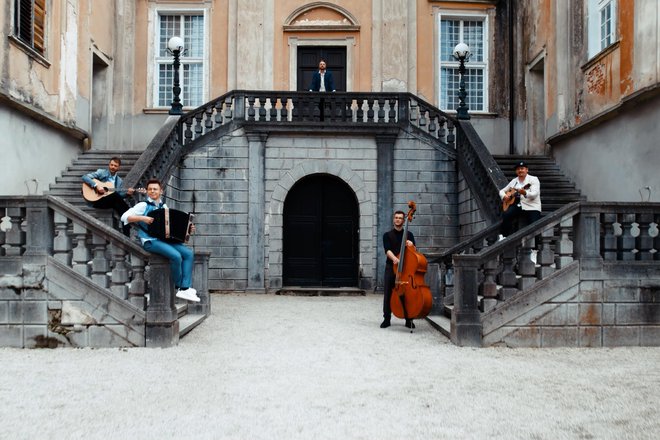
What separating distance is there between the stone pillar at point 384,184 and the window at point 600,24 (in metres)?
5.03

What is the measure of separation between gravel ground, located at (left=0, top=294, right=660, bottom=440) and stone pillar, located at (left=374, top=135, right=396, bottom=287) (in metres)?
7.42

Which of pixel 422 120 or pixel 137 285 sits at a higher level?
pixel 422 120

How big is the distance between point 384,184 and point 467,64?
20.8ft

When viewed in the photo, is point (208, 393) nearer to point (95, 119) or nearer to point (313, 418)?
point (313, 418)

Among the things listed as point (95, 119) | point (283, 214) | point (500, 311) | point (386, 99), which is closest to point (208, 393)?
point (500, 311)

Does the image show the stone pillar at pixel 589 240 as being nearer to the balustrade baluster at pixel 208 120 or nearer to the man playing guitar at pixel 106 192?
the man playing guitar at pixel 106 192

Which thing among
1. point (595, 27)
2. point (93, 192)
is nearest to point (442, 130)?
point (595, 27)

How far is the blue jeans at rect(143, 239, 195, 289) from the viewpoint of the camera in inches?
332

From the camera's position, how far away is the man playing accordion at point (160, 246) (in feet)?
27.6

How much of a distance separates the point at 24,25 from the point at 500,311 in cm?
1179

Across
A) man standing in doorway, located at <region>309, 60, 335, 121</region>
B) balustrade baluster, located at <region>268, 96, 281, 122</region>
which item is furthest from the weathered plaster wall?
man standing in doorway, located at <region>309, 60, 335, 121</region>

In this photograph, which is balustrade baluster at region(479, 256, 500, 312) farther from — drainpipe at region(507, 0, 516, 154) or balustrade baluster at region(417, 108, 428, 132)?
drainpipe at region(507, 0, 516, 154)

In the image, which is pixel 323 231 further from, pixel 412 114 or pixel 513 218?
pixel 513 218

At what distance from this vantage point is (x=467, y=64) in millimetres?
20641
